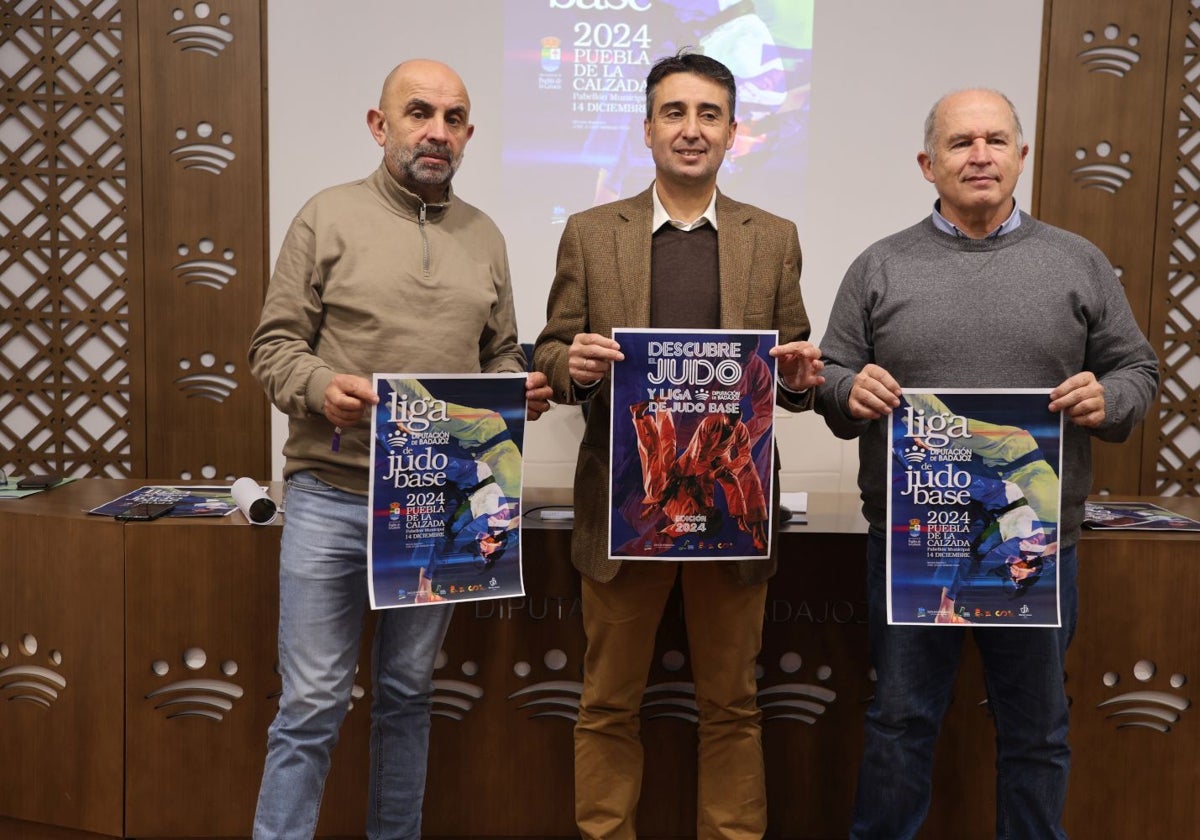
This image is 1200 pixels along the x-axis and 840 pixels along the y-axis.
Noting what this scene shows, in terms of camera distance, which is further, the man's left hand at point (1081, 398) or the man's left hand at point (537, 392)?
the man's left hand at point (537, 392)

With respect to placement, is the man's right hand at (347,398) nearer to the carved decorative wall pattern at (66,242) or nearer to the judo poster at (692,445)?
the judo poster at (692,445)

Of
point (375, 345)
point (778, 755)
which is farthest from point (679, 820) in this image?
point (375, 345)

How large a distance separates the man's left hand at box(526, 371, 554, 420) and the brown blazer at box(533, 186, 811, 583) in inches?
0.8

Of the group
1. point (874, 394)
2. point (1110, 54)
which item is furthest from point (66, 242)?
point (1110, 54)

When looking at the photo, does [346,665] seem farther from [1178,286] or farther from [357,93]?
[1178,286]

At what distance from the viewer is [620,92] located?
14.6 ft

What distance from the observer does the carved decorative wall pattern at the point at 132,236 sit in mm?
4344

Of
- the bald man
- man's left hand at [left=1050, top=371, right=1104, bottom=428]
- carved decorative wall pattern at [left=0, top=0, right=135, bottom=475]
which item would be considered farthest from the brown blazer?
carved decorative wall pattern at [left=0, top=0, right=135, bottom=475]

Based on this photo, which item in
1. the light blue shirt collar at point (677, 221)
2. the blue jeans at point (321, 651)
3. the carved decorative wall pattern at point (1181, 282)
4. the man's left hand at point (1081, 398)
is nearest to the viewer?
the man's left hand at point (1081, 398)

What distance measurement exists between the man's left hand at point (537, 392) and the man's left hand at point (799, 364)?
47 centimetres

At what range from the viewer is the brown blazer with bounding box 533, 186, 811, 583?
6.77ft

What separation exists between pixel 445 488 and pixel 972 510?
40.2 inches

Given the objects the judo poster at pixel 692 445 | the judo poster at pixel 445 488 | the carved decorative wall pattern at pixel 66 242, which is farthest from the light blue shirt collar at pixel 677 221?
the carved decorative wall pattern at pixel 66 242

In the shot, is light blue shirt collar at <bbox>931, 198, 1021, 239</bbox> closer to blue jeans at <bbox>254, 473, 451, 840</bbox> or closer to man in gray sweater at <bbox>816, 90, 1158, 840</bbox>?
man in gray sweater at <bbox>816, 90, 1158, 840</bbox>
